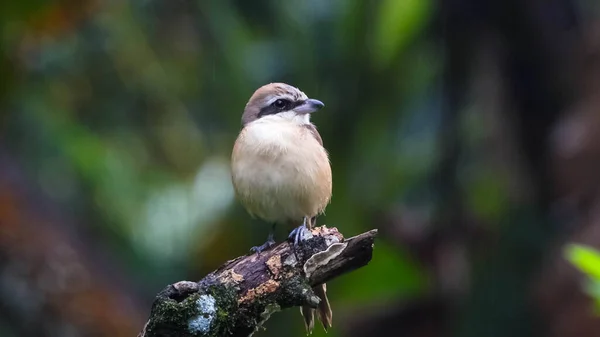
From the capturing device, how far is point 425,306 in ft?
32.9

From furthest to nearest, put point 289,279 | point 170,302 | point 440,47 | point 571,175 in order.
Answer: point 440,47 < point 571,175 < point 289,279 < point 170,302

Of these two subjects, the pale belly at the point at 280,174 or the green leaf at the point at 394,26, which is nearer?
the pale belly at the point at 280,174

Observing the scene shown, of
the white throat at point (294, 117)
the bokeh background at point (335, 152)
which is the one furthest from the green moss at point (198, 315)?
the bokeh background at point (335, 152)

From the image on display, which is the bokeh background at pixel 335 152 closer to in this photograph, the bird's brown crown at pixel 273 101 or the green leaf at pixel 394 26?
the green leaf at pixel 394 26

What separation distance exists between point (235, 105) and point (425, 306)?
2.88 m

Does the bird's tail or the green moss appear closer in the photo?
the green moss

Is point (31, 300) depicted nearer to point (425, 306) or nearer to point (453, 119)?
point (425, 306)

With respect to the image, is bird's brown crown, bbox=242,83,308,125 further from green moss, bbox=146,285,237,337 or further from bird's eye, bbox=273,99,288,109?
green moss, bbox=146,285,237,337

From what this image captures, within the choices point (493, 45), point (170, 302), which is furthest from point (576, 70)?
point (170, 302)

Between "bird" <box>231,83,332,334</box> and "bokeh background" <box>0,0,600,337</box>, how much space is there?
244cm

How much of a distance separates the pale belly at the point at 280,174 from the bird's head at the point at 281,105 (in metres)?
0.25

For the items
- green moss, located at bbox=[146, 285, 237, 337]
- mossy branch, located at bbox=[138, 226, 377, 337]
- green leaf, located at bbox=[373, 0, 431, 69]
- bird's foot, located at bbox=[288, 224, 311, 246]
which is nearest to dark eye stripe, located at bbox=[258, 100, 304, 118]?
Result: bird's foot, located at bbox=[288, 224, 311, 246]

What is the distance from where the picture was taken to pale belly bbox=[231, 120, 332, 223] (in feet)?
19.4

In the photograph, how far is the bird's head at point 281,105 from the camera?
252 inches
